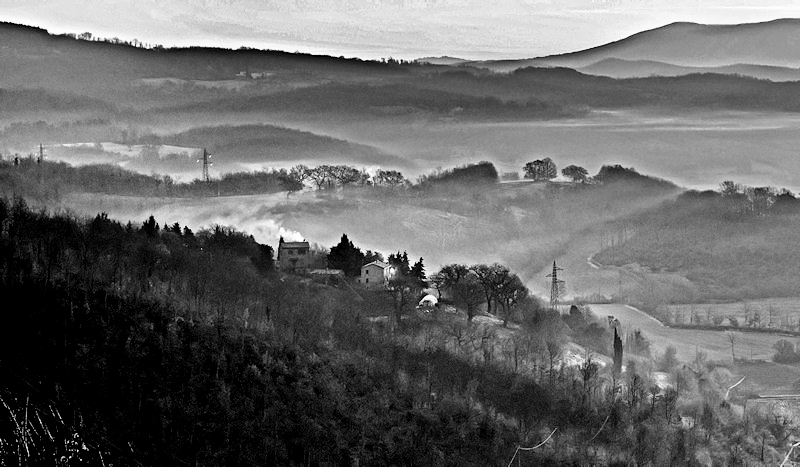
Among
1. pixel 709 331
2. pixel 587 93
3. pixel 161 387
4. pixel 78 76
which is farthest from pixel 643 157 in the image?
pixel 161 387

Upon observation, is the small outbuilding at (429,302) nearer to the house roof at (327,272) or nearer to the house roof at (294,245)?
the house roof at (327,272)

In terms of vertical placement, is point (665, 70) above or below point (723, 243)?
above

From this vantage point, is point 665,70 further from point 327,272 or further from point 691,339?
point 327,272

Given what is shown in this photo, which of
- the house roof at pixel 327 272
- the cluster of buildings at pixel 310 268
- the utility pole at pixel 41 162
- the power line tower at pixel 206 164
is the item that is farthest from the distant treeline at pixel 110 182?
the house roof at pixel 327 272

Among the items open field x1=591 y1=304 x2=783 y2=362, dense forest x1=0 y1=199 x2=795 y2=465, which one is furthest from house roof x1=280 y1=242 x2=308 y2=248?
open field x1=591 y1=304 x2=783 y2=362

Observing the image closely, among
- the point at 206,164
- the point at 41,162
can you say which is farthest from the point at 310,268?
the point at 206,164

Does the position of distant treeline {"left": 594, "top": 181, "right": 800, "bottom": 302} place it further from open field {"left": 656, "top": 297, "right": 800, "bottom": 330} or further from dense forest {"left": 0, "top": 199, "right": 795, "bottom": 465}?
dense forest {"left": 0, "top": 199, "right": 795, "bottom": 465}

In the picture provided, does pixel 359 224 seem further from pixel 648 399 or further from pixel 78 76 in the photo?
pixel 648 399
